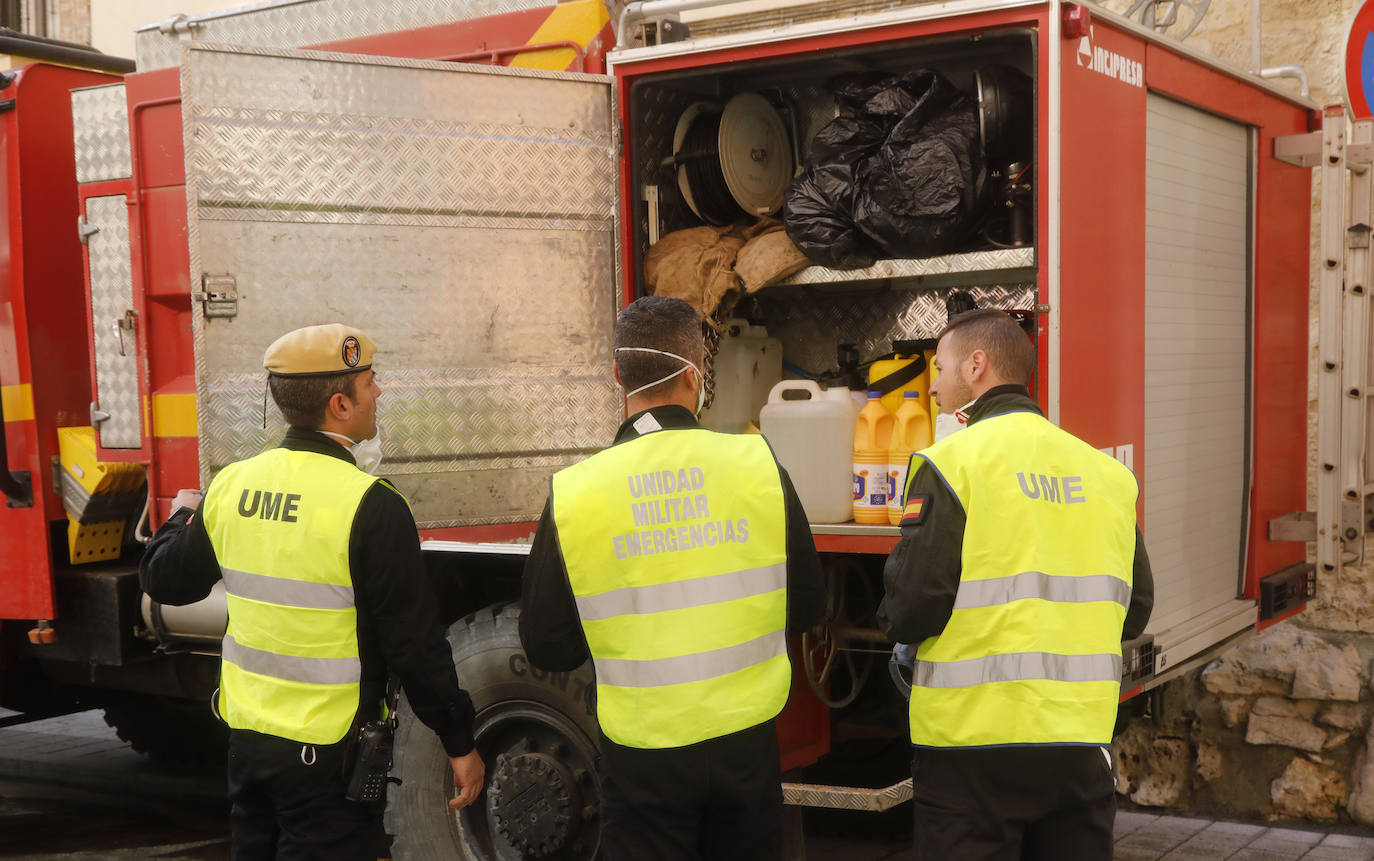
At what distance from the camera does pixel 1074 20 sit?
3.98 m

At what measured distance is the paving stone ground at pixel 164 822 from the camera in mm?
5605

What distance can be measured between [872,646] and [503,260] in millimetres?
1994

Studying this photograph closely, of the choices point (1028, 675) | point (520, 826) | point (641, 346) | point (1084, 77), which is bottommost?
point (520, 826)

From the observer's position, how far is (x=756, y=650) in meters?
2.94

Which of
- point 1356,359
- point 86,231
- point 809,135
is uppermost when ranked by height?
point 809,135

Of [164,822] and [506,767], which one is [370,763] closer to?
[506,767]

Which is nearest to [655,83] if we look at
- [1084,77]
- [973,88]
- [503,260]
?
[503,260]

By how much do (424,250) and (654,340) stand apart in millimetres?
1850

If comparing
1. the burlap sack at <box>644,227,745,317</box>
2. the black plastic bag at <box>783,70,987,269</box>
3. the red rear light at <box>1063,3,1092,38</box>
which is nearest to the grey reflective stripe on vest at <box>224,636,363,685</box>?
the burlap sack at <box>644,227,745,317</box>

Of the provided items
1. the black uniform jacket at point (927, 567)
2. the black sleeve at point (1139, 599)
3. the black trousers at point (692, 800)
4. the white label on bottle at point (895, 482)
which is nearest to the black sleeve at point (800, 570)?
the black uniform jacket at point (927, 567)

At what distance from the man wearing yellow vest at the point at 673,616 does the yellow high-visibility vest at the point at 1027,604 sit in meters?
0.39

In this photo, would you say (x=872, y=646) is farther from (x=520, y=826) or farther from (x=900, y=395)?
(x=520, y=826)

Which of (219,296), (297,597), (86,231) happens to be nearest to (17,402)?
(86,231)

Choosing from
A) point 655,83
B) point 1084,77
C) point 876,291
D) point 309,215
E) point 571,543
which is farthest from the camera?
point 876,291
